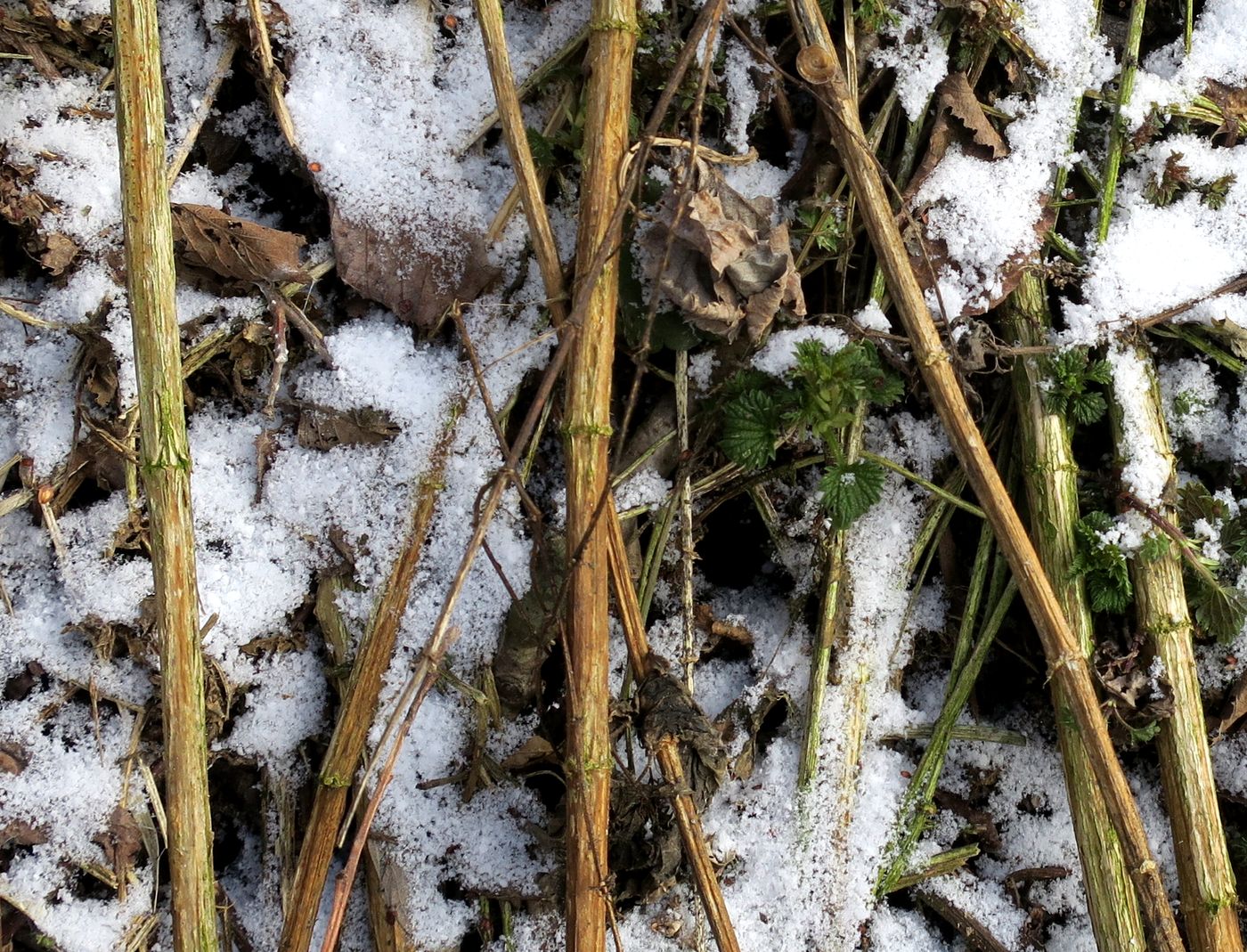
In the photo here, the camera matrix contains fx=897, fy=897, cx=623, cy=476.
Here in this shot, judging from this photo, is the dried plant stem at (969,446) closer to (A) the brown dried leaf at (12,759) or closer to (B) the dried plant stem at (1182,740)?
(B) the dried plant stem at (1182,740)

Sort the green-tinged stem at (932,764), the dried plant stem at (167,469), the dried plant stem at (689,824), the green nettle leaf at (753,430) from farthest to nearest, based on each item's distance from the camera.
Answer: the green-tinged stem at (932,764) < the green nettle leaf at (753,430) < the dried plant stem at (689,824) < the dried plant stem at (167,469)

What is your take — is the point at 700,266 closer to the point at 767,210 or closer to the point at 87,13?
the point at 767,210

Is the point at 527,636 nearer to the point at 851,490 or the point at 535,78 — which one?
the point at 851,490

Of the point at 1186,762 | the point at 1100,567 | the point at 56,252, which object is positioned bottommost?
the point at 1186,762

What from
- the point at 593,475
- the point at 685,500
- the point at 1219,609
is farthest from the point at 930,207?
the point at 1219,609

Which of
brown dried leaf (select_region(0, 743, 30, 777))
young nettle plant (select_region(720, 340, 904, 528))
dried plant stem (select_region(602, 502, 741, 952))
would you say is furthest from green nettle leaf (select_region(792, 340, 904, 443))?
brown dried leaf (select_region(0, 743, 30, 777))

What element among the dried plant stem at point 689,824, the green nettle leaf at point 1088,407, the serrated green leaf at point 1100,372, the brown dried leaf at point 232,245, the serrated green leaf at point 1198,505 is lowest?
the dried plant stem at point 689,824

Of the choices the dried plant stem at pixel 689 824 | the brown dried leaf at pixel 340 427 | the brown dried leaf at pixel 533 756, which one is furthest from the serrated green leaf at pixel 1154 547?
the brown dried leaf at pixel 340 427
